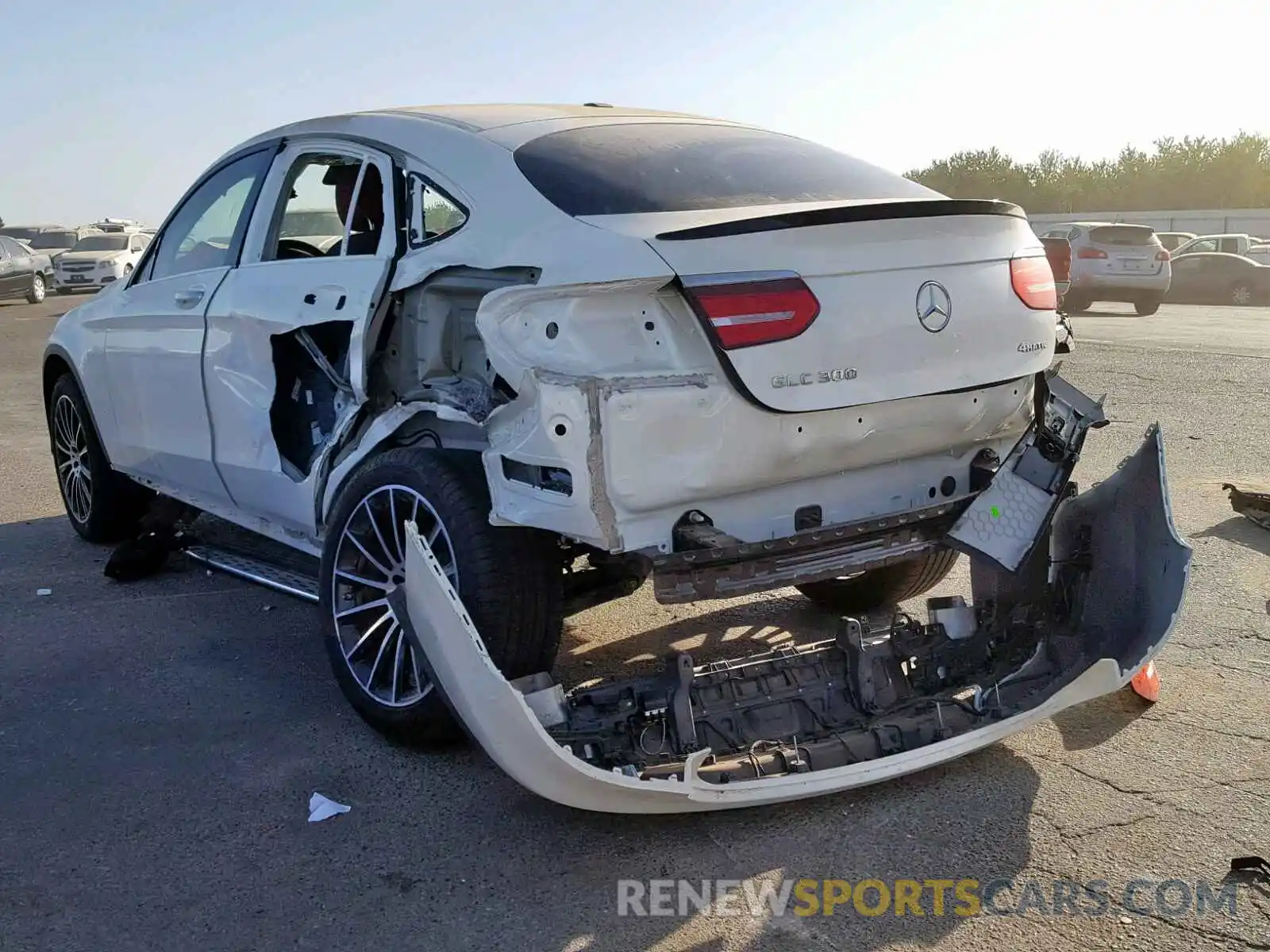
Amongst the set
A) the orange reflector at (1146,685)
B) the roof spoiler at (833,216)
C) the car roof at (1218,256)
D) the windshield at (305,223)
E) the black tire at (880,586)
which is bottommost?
the orange reflector at (1146,685)

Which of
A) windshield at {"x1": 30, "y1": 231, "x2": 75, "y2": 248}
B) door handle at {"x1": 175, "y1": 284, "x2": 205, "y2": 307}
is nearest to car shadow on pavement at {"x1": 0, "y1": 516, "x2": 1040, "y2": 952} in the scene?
door handle at {"x1": 175, "y1": 284, "x2": 205, "y2": 307}

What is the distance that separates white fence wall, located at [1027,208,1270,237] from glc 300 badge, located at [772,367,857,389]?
43431 millimetres

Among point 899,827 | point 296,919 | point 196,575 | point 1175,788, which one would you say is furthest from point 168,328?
point 1175,788

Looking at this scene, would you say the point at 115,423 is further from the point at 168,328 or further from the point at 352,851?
the point at 352,851

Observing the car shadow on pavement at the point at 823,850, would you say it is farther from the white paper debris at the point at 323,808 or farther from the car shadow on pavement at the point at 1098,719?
the white paper debris at the point at 323,808

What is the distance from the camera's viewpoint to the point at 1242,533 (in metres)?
5.93

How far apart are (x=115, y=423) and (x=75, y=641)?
1298mm

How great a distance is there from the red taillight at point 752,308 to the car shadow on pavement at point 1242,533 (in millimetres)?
3428

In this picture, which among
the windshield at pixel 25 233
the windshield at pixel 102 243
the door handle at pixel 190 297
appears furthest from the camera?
the windshield at pixel 25 233

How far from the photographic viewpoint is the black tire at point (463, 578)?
3480 millimetres

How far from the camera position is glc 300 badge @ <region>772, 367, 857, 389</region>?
3.30m

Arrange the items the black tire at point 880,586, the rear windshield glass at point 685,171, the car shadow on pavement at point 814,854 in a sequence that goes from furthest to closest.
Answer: the black tire at point 880,586
the rear windshield glass at point 685,171
the car shadow on pavement at point 814,854

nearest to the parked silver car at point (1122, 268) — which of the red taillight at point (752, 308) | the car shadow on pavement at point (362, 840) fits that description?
the red taillight at point (752, 308)

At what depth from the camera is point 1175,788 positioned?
3.41 m
